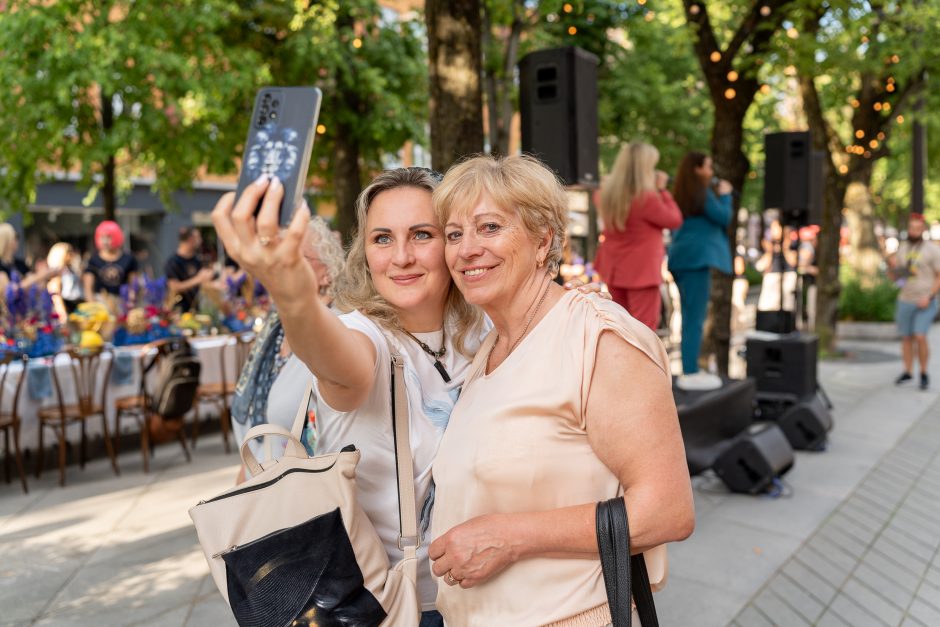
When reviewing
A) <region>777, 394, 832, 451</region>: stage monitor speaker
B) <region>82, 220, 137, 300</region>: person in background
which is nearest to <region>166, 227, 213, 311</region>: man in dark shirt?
<region>82, 220, 137, 300</region>: person in background

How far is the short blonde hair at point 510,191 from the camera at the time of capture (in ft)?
5.54

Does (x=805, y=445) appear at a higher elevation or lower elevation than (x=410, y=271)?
lower

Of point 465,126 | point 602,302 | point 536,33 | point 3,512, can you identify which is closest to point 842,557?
point 465,126

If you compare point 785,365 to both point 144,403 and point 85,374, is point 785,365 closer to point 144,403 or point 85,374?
point 144,403

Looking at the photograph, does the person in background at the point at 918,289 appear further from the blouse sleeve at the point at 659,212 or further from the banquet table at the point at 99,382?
the banquet table at the point at 99,382

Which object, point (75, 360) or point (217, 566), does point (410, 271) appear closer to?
point (217, 566)

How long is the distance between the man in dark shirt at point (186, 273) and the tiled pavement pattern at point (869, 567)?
6632 millimetres

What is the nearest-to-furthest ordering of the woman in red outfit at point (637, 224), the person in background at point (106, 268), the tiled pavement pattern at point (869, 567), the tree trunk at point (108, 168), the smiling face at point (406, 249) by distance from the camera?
the smiling face at point (406, 249), the tiled pavement pattern at point (869, 567), the woman in red outfit at point (637, 224), the person in background at point (106, 268), the tree trunk at point (108, 168)

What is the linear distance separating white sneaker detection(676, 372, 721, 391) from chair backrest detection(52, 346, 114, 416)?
4854mm

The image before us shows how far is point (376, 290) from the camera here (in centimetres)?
195

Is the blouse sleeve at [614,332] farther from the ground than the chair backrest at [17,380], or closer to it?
farther from the ground

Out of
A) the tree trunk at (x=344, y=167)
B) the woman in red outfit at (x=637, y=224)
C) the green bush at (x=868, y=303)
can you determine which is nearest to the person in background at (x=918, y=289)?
the woman in red outfit at (x=637, y=224)

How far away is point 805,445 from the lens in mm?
7324

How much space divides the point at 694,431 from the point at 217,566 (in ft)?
16.2
